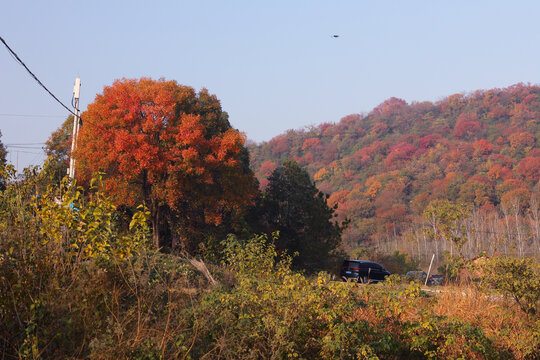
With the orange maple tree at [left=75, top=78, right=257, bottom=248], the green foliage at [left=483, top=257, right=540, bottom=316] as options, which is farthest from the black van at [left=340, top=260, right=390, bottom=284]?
the green foliage at [left=483, top=257, right=540, bottom=316]

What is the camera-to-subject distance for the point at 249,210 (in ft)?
99.1

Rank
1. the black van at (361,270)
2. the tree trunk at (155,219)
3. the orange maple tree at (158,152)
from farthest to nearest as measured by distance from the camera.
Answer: the black van at (361,270), the tree trunk at (155,219), the orange maple tree at (158,152)

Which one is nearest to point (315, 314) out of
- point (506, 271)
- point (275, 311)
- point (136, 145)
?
point (275, 311)

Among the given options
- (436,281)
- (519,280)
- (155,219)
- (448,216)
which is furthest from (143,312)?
(155,219)

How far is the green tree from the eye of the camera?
29.8 meters

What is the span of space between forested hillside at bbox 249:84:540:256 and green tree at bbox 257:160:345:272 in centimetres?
1329

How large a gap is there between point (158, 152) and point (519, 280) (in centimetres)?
1543

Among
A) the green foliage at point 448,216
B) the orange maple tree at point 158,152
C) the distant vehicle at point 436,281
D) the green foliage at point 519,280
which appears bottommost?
the distant vehicle at point 436,281

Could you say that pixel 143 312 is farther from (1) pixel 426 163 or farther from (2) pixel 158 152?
(1) pixel 426 163

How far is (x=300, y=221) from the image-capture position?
102 ft

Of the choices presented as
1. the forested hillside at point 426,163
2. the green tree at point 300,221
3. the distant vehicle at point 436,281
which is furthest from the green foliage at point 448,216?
the forested hillside at point 426,163

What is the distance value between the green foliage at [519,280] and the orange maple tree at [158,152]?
542 inches

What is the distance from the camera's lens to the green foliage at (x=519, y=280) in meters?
9.14

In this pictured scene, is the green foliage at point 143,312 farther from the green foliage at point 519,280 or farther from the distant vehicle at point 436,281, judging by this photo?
the distant vehicle at point 436,281
